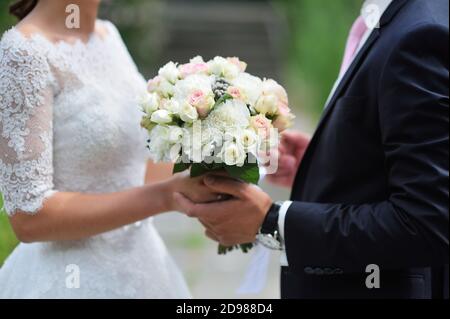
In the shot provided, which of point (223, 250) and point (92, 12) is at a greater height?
point (92, 12)

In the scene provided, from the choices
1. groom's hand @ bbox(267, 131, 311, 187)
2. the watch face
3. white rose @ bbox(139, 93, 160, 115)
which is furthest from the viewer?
groom's hand @ bbox(267, 131, 311, 187)

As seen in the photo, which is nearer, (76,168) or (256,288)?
(76,168)

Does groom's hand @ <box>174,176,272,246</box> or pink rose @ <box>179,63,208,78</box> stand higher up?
pink rose @ <box>179,63,208,78</box>

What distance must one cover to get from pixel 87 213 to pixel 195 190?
0.35m

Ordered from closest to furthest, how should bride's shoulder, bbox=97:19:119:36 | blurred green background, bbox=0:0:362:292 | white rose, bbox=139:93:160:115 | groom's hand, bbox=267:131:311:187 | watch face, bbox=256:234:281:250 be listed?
white rose, bbox=139:93:160:115 → watch face, bbox=256:234:281:250 → bride's shoulder, bbox=97:19:119:36 → groom's hand, bbox=267:131:311:187 → blurred green background, bbox=0:0:362:292

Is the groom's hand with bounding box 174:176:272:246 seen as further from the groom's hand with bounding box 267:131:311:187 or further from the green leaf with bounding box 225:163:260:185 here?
the groom's hand with bounding box 267:131:311:187

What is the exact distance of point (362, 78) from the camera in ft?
6.61

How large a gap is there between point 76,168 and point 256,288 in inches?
36.1

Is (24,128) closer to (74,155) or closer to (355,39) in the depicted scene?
(74,155)

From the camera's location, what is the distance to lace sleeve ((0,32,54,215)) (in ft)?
6.73

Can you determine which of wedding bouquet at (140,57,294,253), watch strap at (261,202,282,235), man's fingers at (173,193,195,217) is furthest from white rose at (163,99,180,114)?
watch strap at (261,202,282,235)

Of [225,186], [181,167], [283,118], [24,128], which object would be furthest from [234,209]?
[24,128]

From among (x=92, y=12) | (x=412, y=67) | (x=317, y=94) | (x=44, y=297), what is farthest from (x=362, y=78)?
(x=317, y=94)
